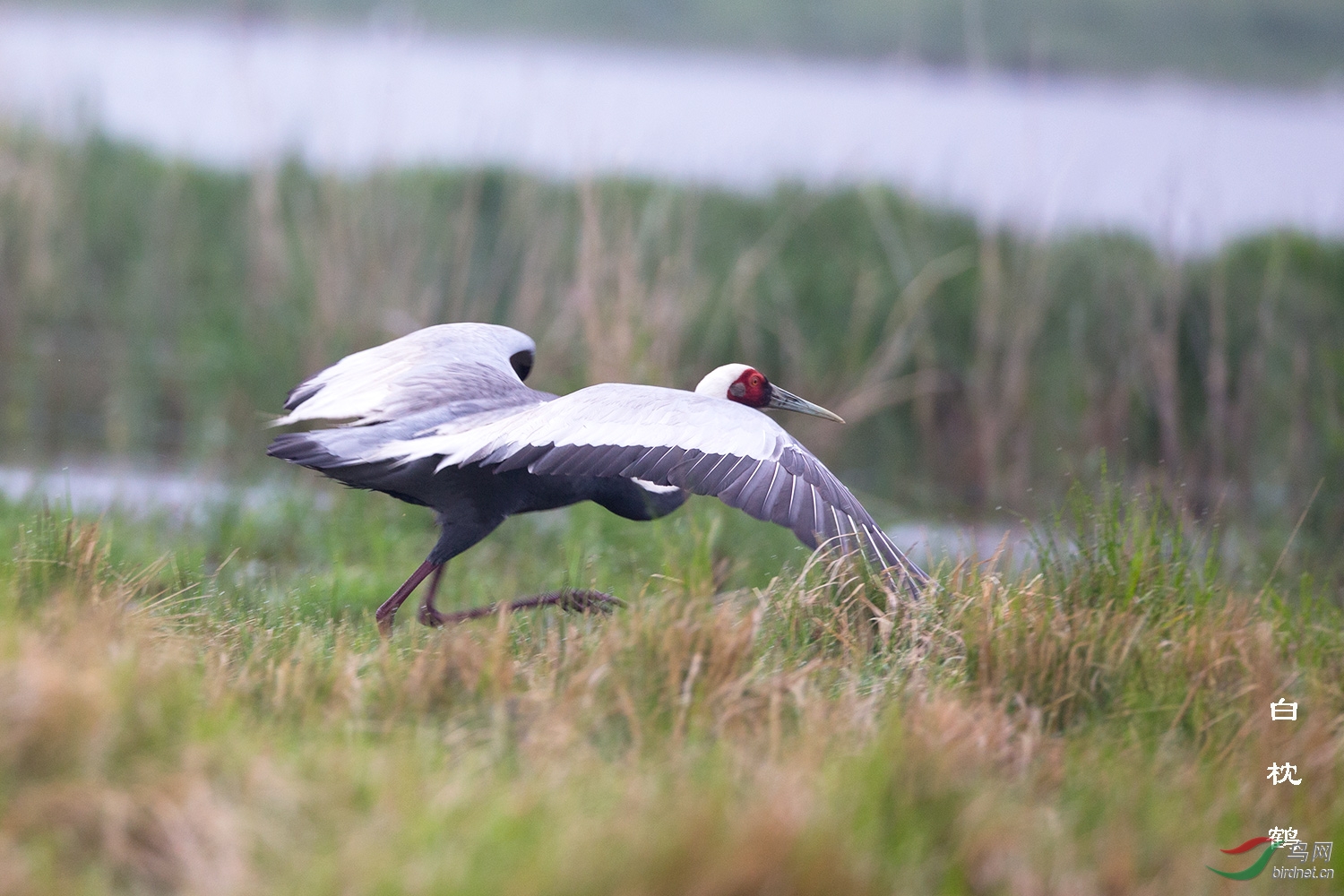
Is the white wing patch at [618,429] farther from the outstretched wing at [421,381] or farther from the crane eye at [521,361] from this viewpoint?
the crane eye at [521,361]

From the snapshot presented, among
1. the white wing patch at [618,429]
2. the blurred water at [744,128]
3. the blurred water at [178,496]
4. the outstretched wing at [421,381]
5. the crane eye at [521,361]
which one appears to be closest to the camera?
the white wing patch at [618,429]

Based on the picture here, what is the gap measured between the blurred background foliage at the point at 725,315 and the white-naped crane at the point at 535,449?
1.80 metres

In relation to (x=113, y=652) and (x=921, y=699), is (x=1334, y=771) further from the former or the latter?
(x=113, y=652)

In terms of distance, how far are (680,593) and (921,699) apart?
0.58 m

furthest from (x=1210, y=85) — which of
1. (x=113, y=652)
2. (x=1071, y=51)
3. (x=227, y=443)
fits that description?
(x=113, y=652)

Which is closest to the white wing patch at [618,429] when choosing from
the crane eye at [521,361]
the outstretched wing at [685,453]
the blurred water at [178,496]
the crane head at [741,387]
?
the outstretched wing at [685,453]

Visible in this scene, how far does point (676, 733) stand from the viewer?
2.64m

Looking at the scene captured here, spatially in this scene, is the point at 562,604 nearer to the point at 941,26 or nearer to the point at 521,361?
the point at 521,361

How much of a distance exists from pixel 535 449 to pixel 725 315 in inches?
168

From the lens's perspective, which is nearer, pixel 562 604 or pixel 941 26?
pixel 562 604

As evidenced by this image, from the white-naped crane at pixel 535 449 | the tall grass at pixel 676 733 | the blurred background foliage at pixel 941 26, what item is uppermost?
the blurred background foliage at pixel 941 26

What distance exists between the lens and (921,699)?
2.82 meters

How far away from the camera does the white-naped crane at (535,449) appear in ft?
11.0

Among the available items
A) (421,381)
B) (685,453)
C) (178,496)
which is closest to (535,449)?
(685,453)
